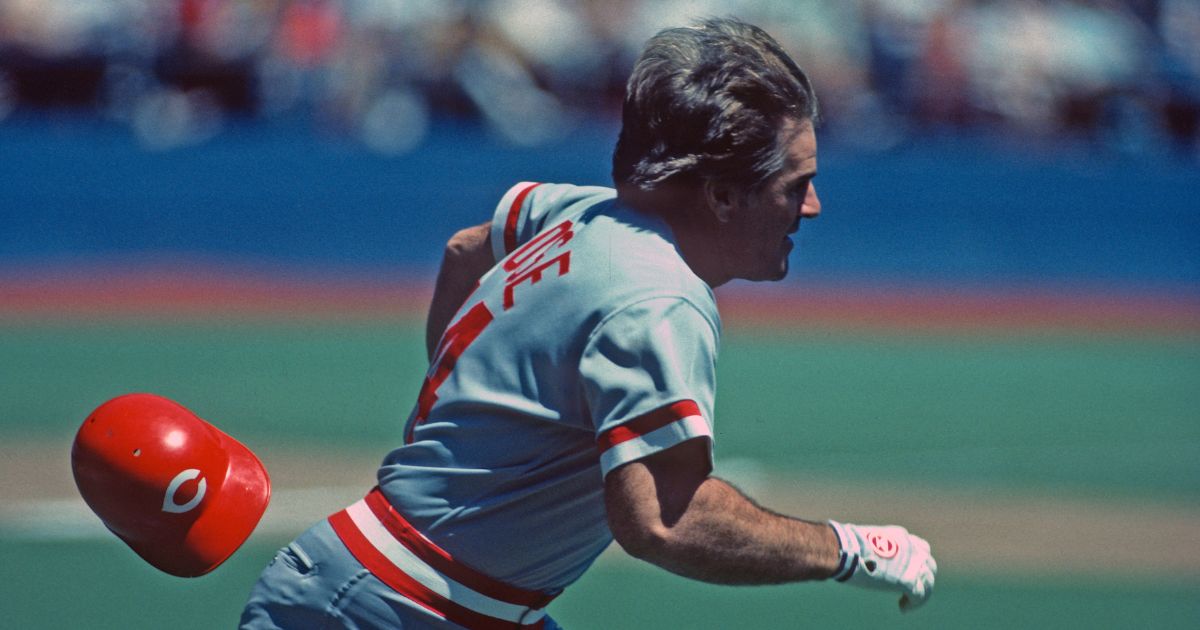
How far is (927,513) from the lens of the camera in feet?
27.9

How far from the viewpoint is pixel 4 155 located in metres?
15.0

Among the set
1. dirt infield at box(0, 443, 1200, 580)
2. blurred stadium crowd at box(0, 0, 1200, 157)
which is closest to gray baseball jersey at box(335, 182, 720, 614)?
dirt infield at box(0, 443, 1200, 580)

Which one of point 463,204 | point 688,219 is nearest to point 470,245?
point 688,219

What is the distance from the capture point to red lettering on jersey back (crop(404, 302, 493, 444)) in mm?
3062

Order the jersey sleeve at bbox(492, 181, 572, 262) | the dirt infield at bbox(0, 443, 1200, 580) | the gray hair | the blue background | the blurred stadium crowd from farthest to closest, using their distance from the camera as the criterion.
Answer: the blue background → the blurred stadium crowd → the dirt infield at bbox(0, 443, 1200, 580) → the jersey sleeve at bbox(492, 181, 572, 262) → the gray hair

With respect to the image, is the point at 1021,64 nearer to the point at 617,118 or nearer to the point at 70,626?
the point at 617,118

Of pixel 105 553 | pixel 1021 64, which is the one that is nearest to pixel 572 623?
pixel 105 553

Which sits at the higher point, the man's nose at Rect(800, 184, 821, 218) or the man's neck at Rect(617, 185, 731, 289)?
the man's nose at Rect(800, 184, 821, 218)

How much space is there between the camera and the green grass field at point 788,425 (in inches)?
270

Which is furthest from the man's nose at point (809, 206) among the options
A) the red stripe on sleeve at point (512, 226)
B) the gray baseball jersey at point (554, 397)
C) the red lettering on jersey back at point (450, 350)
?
the red stripe on sleeve at point (512, 226)

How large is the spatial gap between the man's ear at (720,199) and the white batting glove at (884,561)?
660 mm

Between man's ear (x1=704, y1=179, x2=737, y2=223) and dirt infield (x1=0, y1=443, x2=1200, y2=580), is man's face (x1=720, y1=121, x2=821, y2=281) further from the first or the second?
dirt infield (x1=0, y1=443, x2=1200, y2=580)

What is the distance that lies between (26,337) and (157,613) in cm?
773

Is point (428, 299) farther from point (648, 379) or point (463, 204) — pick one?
point (648, 379)
